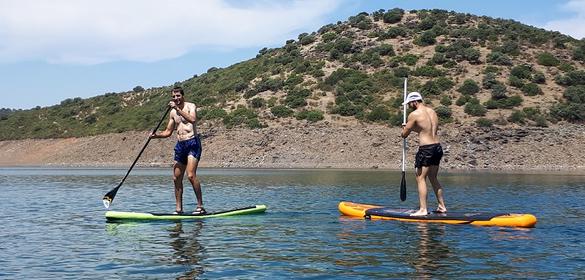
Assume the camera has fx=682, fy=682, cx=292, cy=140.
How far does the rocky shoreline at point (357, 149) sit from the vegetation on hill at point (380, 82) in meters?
2.73

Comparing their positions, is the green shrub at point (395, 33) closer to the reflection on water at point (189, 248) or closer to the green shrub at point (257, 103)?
the green shrub at point (257, 103)

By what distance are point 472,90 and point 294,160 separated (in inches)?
898

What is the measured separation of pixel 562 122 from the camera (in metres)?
63.5

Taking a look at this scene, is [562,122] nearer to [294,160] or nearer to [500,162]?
[500,162]

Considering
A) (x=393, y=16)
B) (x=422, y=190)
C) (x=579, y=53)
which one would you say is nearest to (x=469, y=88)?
(x=579, y=53)

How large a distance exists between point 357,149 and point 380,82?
18.9m

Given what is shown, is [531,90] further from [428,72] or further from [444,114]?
[444,114]

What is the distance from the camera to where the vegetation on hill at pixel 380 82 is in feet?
224

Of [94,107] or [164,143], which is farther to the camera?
[94,107]

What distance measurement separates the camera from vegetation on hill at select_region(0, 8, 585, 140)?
224ft

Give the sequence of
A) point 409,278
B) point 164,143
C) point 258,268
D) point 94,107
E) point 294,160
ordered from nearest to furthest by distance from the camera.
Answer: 1. point 409,278
2. point 258,268
3. point 294,160
4. point 164,143
5. point 94,107

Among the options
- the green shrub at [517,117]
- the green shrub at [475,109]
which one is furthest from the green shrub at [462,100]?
the green shrub at [517,117]

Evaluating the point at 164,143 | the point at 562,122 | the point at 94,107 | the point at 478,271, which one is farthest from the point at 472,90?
the point at 478,271

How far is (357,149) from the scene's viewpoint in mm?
59219
